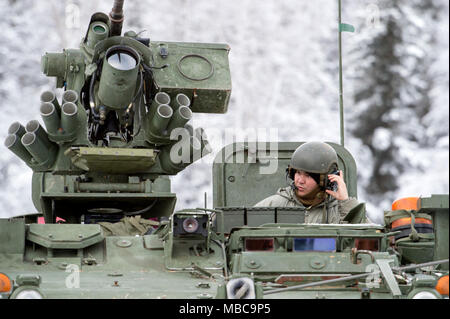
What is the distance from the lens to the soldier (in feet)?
32.8

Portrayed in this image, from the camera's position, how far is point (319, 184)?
10.1 m

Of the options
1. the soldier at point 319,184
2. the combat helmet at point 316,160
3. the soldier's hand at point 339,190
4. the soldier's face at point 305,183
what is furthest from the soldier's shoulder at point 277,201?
the soldier's hand at point 339,190

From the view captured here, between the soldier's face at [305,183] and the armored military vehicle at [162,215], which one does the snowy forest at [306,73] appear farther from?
the soldier's face at [305,183]

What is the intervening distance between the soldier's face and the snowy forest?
277 inches

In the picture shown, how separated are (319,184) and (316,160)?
222mm

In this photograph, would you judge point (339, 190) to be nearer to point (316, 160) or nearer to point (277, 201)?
point (316, 160)

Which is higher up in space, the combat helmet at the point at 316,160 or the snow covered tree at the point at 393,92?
the snow covered tree at the point at 393,92

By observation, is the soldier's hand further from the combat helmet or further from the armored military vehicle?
the armored military vehicle

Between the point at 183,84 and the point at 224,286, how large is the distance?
4947mm

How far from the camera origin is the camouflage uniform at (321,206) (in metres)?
10.0

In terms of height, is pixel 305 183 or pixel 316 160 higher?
pixel 316 160

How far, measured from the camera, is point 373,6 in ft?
57.5

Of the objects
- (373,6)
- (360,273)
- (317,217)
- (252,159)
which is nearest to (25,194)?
(373,6)

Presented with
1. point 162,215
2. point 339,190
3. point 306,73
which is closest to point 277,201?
point 339,190
